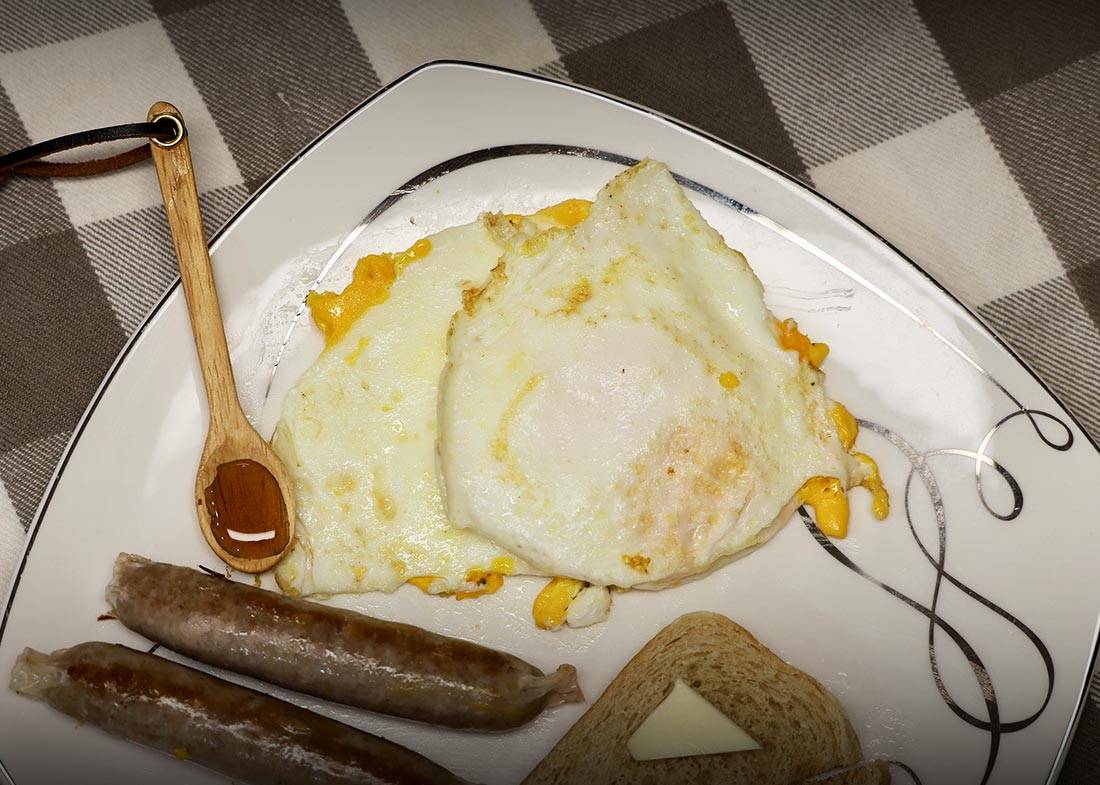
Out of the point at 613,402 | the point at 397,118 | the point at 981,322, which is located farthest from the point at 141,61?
the point at 981,322

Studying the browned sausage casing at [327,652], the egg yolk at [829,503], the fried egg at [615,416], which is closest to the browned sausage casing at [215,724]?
the browned sausage casing at [327,652]

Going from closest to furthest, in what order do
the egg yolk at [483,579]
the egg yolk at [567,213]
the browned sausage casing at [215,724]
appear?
the browned sausage casing at [215,724]
the egg yolk at [483,579]
the egg yolk at [567,213]

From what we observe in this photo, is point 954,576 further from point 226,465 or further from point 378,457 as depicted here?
point 226,465

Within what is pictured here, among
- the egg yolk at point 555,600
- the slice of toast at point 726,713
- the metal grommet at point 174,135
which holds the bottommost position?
the slice of toast at point 726,713

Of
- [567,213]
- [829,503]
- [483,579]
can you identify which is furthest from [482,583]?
[567,213]

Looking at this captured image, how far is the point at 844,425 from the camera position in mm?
2934

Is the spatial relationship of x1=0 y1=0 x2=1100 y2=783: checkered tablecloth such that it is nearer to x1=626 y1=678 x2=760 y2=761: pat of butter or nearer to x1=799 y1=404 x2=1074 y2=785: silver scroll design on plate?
x1=799 y1=404 x2=1074 y2=785: silver scroll design on plate

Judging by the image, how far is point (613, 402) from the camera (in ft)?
8.76

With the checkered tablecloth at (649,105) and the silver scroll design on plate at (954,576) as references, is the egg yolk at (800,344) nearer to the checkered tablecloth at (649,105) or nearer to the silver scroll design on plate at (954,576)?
the silver scroll design on plate at (954,576)

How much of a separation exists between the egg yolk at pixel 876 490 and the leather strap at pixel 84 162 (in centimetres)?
226

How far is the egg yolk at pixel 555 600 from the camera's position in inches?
112

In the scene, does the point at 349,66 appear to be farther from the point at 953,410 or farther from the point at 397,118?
the point at 953,410

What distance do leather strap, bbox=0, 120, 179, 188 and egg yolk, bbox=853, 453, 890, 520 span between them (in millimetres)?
2257

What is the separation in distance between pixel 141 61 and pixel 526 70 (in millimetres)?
1253
